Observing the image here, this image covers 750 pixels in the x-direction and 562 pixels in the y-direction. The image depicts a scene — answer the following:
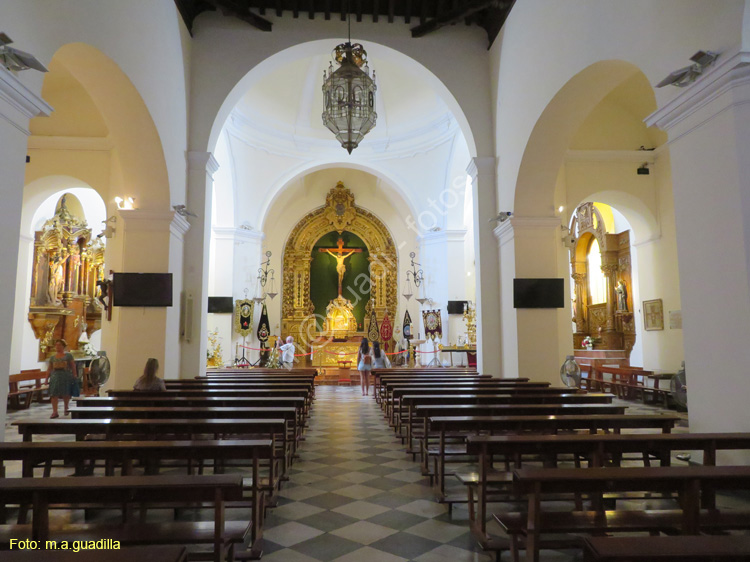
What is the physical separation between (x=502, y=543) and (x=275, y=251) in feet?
57.7

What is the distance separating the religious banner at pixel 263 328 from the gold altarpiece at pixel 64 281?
4.91 metres

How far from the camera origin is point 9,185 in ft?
14.4

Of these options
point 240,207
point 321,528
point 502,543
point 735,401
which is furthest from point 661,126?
point 240,207

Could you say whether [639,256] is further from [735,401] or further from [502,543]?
[502,543]

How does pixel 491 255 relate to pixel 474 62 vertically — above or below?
below

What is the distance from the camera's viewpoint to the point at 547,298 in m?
8.46

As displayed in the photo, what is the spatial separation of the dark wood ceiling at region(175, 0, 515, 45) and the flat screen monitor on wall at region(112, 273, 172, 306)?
4.47 m

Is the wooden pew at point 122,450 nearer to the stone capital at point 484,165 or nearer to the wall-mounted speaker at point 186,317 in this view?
the wall-mounted speaker at point 186,317

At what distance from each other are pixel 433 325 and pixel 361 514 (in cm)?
1243

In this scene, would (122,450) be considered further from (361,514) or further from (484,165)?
(484,165)

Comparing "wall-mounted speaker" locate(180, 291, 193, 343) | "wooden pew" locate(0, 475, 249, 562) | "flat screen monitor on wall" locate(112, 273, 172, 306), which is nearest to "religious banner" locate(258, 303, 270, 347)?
"wall-mounted speaker" locate(180, 291, 193, 343)

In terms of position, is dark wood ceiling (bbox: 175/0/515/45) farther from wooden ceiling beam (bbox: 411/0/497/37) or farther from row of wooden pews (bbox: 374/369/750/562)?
row of wooden pews (bbox: 374/369/750/562)

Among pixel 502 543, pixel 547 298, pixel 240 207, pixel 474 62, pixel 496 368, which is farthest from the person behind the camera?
pixel 240 207

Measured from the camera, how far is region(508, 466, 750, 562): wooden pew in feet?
7.59
